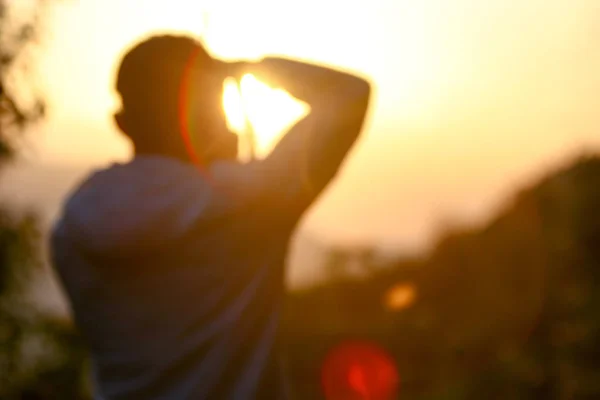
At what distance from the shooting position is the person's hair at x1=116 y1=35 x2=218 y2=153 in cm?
216

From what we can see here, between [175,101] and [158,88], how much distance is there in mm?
46

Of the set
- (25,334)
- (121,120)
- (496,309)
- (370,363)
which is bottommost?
(496,309)

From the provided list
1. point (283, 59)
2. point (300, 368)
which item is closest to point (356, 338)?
point (300, 368)

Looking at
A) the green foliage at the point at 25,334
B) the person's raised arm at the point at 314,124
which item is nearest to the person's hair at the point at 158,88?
the person's raised arm at the point at 314,124

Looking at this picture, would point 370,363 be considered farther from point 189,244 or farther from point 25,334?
point 189,244

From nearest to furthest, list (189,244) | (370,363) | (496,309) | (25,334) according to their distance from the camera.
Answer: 1. (189,244)
2. (25,334)
3. (370,363)
4. (496,309)

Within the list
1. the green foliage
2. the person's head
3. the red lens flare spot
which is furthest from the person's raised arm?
the red lens flare spot

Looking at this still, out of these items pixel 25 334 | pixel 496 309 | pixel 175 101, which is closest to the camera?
pixel 175 101

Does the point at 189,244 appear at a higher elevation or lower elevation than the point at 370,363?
higher

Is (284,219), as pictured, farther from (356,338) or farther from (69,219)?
(356,338)

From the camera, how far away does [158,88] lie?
85.4 inches

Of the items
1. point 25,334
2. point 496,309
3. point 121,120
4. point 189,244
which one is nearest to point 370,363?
point 496,309

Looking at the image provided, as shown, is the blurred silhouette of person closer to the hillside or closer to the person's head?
the person's head

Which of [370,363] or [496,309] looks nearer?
[370,363]
